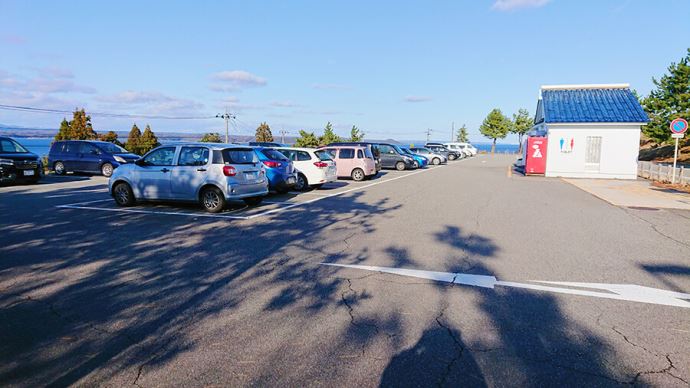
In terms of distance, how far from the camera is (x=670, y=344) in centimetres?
363

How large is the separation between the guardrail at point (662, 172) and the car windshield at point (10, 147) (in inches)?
1063

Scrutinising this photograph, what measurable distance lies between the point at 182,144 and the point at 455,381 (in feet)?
29.3

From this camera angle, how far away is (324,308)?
434 centimetres

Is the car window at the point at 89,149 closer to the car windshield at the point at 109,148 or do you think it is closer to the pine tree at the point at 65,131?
the car windshield at the point at 109,148

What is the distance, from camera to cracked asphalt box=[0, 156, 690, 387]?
125 inches

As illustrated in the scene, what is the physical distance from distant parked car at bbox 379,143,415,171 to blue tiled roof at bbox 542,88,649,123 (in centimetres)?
859

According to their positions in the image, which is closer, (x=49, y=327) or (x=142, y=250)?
(x=49, y=327)

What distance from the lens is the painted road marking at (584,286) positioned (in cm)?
473

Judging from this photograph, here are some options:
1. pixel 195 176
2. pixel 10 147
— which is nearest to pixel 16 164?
pixel 10 147

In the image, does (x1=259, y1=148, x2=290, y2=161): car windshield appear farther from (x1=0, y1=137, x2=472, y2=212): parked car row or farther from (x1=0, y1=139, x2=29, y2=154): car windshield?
(x1=0, y1=139, x2=29, y2=154): car windshield

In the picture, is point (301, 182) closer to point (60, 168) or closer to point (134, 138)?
point (60, 168)

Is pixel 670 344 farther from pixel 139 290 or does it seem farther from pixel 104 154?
pixel 104 154

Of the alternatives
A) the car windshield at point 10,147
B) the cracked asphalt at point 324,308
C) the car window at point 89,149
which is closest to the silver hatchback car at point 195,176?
the cracked asphalt at point 324,308

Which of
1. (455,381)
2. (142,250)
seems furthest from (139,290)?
(455,381)
